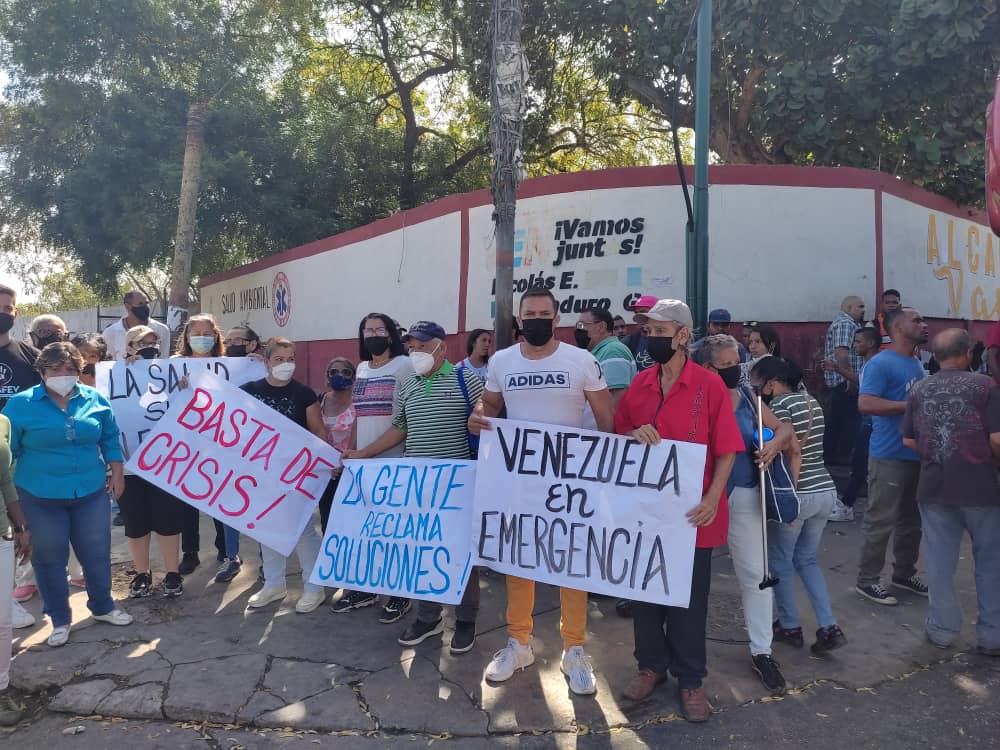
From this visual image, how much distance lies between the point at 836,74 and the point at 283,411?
9972 mm

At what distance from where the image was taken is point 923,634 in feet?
14.3

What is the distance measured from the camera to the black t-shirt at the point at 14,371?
5.04 m

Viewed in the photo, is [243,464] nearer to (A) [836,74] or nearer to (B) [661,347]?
(B) [661,347]

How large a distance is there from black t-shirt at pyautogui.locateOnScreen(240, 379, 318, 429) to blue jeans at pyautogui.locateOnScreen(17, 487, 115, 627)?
1.07 m

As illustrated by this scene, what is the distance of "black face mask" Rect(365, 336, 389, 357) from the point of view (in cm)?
466

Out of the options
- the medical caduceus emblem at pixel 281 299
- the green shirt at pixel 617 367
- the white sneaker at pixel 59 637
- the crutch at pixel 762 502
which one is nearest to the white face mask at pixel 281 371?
the white sneaker at pixel 59 637

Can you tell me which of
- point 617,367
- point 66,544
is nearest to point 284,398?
point 66,544

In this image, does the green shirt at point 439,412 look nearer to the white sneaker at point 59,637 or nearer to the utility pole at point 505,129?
the utility pole at point 505,129

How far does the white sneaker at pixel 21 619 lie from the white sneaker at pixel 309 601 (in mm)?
1567

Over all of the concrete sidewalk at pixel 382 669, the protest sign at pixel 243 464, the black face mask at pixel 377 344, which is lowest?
the concrete sidewalk at pixel 382 669

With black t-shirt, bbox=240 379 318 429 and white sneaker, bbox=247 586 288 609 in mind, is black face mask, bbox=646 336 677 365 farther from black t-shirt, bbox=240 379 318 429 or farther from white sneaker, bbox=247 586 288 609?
white sneaker, bbox=247 586 288 609

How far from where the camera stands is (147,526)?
5164mm

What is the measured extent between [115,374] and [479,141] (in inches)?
571

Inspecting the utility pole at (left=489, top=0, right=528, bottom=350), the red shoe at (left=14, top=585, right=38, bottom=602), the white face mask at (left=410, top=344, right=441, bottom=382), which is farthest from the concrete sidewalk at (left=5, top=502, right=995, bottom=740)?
the utility pole at (left=489, top=0, right=528, bottom=350)
